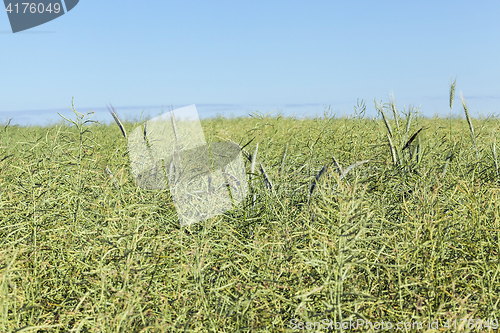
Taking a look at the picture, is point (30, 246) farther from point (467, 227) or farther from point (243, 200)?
point (467, 227)

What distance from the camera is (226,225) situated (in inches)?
105

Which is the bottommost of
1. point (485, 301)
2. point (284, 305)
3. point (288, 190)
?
point (485, 301)

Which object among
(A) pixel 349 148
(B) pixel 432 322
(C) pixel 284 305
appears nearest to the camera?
(B) pixel 432 322

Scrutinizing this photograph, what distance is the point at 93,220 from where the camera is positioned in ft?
8.89

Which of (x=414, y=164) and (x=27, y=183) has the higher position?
(x=27, y=183)

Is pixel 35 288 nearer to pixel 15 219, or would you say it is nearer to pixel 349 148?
pixel 15 219

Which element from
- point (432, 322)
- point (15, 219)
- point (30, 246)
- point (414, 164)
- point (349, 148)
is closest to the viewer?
point (432, 322)

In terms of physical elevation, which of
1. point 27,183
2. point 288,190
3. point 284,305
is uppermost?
point 27,183

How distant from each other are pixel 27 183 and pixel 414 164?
10.8 feet

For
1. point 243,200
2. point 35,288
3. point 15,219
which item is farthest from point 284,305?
point 15,219

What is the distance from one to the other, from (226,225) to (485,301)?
5.15 feet

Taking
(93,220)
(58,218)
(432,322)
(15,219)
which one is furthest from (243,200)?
(15,219)

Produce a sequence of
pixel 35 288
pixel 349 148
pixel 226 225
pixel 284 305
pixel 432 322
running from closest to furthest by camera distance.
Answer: pixel 432 322 < pixel 284 305 < pixel 35 288 < pixel 226 225 < pixel 349 148

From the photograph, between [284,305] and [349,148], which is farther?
[349,148]
